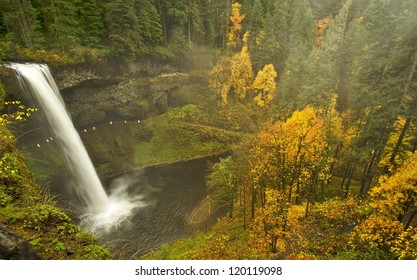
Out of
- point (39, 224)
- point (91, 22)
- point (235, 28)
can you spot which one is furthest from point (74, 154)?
point (235, 28)

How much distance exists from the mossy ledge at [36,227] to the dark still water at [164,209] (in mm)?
9868

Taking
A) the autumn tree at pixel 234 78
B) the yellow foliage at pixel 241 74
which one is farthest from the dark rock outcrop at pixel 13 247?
the yellow foliage at pixel 241 74

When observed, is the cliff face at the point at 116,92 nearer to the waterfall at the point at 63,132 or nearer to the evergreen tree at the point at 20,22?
the evergreen tree at the point at 20,22

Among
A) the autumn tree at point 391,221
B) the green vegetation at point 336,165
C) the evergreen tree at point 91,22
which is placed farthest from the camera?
the evergreen tree at point 91,22

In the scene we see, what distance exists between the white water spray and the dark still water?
62.3 inches

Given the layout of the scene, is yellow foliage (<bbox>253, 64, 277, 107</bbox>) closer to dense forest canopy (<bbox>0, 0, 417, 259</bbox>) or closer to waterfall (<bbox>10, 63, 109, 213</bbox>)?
dense forest canopy (<bbox>0, 0, 417, 259</bbox>)

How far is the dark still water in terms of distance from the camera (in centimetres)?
2369

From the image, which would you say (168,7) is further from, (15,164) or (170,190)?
(15,164)

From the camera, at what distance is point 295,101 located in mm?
34219

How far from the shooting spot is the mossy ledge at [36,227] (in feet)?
29.7

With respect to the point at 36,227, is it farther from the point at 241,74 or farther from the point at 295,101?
the point at 241,74

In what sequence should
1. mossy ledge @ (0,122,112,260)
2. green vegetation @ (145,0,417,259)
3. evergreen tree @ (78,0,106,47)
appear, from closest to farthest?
mossy ledge @ (0,122,112,260) < green vegetation @ (145,0,417,259) < evergreen tree @ (78,0,106,47)

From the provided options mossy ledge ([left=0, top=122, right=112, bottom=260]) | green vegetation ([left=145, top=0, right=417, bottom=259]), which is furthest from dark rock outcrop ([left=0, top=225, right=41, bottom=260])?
green vegetation ([left=145, top=0, right=417, bottom=259])

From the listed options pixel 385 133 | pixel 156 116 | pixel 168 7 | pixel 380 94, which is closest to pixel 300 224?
pixel 385 133
